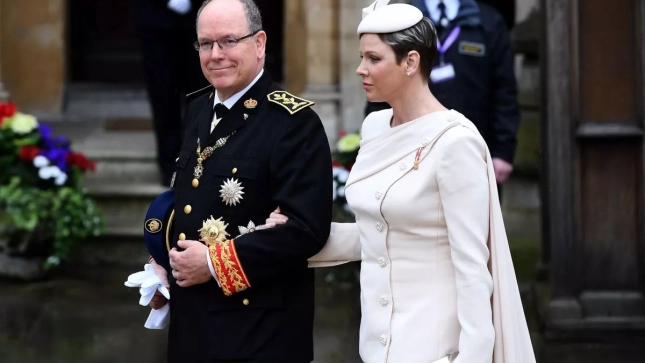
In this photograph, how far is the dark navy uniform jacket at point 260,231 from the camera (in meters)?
3.58

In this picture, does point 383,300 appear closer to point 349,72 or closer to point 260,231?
point 260,231

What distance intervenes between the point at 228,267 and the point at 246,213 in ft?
0.58

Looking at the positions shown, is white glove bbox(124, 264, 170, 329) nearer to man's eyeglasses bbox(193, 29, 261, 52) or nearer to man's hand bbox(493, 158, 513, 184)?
man's eyeglasses bbox(193, 29, 261, 52)

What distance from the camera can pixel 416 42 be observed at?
3.37 metres

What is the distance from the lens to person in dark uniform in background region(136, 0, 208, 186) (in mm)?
7469

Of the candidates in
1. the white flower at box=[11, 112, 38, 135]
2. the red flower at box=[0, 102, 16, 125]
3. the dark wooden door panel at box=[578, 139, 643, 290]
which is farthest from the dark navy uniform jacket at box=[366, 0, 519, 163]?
the red flower at box=[0, 102, 16, 125]

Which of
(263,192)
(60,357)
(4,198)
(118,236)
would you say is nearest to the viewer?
(263,192)

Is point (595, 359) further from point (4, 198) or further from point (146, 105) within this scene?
point (146, 105)

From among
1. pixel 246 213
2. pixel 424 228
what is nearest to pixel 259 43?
pixel 246 213

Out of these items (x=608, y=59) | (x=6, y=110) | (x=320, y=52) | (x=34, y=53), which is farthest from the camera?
(x=34, y=53)

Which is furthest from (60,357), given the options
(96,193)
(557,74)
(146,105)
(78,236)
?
(146,105)

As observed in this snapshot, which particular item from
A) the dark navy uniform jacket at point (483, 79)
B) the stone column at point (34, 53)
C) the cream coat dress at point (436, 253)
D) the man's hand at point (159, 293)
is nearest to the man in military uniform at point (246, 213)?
the man's hand at point (159, 293)

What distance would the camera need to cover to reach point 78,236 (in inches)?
290

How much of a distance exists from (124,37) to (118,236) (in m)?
2.28
